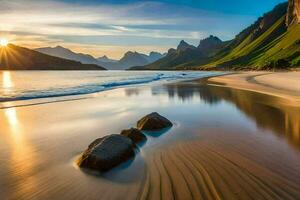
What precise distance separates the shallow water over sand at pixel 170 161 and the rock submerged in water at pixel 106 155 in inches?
12.5

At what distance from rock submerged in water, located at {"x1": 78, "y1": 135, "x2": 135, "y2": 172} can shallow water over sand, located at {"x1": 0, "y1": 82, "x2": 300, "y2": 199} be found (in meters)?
0.32

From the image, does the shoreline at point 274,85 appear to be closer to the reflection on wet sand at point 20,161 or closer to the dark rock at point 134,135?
the dark rock at point 134,135

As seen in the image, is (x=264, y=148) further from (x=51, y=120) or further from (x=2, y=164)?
(x=51, y=120)

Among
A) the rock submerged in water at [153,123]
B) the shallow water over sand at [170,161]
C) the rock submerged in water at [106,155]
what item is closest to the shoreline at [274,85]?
the shallow water over sand at [170,161]

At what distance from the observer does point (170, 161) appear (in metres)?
10.2

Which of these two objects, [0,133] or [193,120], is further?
[193,120]

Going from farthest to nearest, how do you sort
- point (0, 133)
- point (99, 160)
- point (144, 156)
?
point (0, 133) < point (144, 156) < point (99, 160)

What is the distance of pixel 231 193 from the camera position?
24.4 feet

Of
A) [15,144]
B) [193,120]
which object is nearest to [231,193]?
[15,144]

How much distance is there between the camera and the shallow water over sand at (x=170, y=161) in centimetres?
772

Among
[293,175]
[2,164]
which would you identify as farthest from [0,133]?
[293,175]

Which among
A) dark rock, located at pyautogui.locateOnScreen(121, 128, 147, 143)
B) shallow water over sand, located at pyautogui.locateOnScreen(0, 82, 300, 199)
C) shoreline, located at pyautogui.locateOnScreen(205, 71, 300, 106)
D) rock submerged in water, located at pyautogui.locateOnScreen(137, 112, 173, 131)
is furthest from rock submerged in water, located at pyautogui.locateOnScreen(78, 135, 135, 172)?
shoreline, located at pyautogui.locateOnScreen(205, 71, 300, 106)

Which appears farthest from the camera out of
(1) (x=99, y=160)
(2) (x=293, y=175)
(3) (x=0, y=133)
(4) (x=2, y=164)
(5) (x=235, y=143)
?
(3) (x=0, y=133)

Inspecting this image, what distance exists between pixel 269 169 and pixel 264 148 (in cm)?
250
